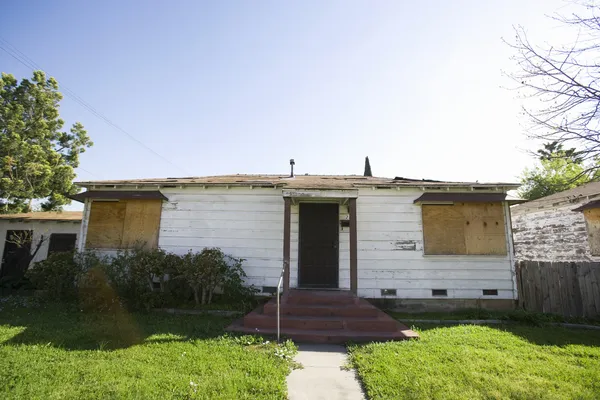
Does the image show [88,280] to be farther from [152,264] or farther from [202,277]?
[202,277]

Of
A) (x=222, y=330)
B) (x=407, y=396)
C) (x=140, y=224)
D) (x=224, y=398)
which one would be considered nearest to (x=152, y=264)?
(x=140, y=224)

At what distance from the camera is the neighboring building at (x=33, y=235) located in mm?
12023

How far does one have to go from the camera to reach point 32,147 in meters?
15.2

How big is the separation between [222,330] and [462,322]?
17.7 feet

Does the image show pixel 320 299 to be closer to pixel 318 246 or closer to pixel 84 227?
pixel 318 246

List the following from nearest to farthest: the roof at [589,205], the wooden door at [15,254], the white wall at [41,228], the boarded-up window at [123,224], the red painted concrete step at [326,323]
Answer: the red painted concrete step at [326,323], the boarded-up window at [123,224], the roof at [589,205], the wooden door at [15,254], the white wall at [41,228]

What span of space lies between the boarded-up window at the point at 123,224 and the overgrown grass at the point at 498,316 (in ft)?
23.9

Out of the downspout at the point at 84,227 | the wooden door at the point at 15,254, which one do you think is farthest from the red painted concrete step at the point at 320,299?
the wooden door at the point at 15,254

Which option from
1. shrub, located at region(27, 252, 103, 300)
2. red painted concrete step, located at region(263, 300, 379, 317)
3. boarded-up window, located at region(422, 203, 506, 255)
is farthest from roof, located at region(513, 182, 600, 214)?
shrub, located at region(27, 252, 103, 300)

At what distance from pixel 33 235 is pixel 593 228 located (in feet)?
69.3

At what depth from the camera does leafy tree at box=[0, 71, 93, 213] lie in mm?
14672

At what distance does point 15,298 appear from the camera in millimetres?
8648

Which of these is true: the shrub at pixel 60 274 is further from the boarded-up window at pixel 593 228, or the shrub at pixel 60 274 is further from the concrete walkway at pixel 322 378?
the boarded-up window at pixel 593 228

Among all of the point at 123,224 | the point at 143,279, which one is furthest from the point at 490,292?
the point at 123,224
